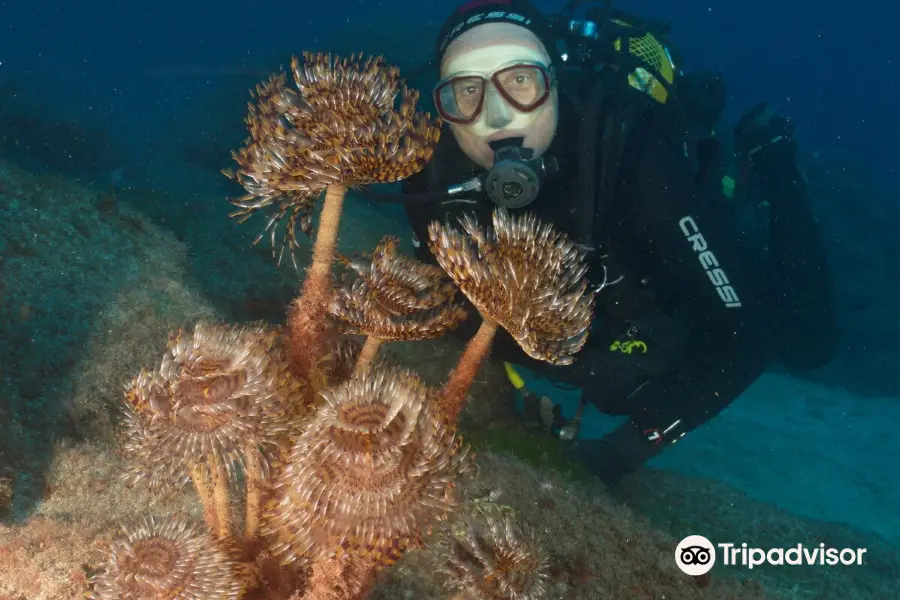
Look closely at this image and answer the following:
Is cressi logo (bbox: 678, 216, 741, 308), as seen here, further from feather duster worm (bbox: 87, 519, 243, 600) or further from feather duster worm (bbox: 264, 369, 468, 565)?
feather duster worm (bbox: 87, 519, 243, 600)

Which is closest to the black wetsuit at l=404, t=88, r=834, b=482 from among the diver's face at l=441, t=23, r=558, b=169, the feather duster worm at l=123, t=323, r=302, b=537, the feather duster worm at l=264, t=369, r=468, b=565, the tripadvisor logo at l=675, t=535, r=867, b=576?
the diver's face at l=441, t=23, r=558, b=169

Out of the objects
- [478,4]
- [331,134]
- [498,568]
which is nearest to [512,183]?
[478,4]

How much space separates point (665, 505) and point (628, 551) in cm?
285

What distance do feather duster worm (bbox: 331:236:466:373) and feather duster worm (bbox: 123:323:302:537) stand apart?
1.12ft

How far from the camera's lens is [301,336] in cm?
224

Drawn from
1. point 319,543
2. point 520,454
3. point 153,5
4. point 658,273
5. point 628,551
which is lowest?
point 520,454

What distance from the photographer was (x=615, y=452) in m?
5.51

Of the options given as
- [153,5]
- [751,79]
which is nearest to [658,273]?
[751,79]

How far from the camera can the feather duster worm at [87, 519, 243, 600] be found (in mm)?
1841

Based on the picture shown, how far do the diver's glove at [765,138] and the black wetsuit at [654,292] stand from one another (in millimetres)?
2944

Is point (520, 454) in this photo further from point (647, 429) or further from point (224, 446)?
point (224, 446)

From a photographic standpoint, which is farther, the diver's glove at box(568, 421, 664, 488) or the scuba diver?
the diver's glove at box(568, 421, 664, 488)

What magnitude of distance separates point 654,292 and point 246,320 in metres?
4.26

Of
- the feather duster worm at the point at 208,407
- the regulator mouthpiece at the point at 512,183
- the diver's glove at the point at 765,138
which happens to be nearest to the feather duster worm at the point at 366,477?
the feather duster worm at the point at 208,407
